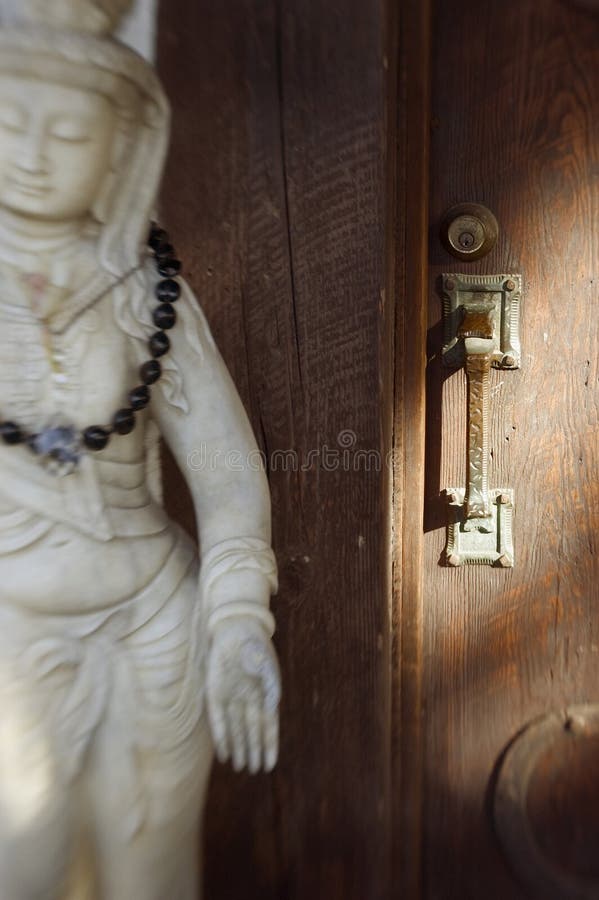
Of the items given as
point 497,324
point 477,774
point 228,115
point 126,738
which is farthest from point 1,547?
point 477,774

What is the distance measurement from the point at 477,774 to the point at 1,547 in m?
0.99

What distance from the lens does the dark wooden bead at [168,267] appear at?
2.79 ft

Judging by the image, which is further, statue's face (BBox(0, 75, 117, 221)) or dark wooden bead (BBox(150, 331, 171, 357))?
dark wooden bead (BBox(150, 331, 171, 357))

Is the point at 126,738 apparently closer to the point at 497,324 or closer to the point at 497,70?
the point at 497,324

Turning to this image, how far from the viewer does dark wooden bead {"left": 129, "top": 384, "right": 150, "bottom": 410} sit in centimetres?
82

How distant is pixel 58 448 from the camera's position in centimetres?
77

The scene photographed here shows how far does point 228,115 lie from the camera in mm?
1226

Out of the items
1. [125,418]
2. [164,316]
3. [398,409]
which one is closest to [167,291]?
[164,316]

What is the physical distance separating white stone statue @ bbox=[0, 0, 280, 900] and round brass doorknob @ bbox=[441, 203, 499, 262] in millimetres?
591

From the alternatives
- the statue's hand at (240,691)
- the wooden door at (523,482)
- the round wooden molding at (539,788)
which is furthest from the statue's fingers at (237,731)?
the round wooden molding at (539,788)

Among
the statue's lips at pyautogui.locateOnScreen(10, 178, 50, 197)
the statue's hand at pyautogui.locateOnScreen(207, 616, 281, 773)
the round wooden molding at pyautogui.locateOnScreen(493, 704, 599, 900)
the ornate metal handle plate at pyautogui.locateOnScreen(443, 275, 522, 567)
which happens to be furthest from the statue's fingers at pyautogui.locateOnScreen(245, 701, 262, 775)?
the round wooden molding at pyautogui.locateOnScreen(493, 704, 599, 900)

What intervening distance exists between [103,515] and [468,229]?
0.80m

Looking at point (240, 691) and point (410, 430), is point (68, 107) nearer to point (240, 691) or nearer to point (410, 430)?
point (240, 691)

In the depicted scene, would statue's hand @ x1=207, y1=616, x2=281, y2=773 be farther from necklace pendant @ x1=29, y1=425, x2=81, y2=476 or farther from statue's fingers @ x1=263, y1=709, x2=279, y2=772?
necklace pendant @ x1=29, y1=425, x2=81, y2=476
